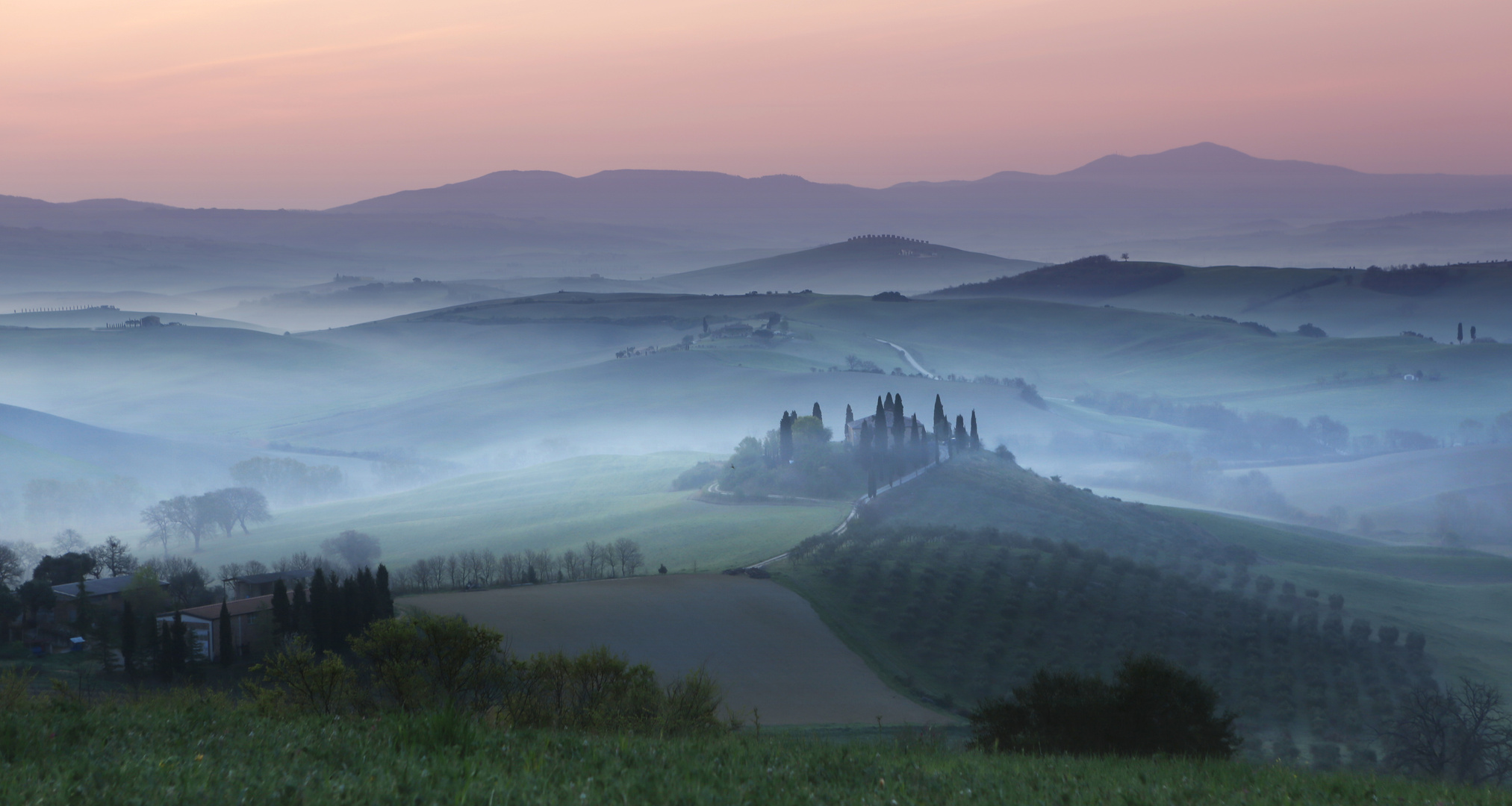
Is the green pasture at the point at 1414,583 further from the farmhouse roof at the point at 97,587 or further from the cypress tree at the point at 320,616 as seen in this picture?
the farmhouse roof at the point at 97,587

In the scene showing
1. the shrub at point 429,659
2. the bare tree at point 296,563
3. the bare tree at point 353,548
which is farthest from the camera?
the bare tree at point 353,548

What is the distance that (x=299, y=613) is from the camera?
6312 cm

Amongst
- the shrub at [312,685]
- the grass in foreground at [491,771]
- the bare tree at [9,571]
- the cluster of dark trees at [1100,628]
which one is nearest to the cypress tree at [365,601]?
the bare tree at [9,571]

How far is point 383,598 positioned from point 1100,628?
48013mm

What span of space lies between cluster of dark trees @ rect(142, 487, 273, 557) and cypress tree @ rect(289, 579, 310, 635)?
311 ft

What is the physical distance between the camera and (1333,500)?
585ft

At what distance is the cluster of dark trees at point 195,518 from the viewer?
150 m

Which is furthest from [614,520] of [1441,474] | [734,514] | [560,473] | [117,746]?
[1441,474]

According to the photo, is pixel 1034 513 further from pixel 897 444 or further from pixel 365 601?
pixel 365 601

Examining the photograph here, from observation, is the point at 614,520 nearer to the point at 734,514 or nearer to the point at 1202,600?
the point at 734,514

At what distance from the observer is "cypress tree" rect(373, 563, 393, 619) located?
6431 centimetres

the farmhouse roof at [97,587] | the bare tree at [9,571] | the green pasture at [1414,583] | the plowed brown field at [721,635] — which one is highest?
the bare tree at [9,571]

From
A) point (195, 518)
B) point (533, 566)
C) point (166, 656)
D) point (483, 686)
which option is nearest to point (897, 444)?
point (533, 566)

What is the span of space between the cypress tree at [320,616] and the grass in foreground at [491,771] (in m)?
52.3
